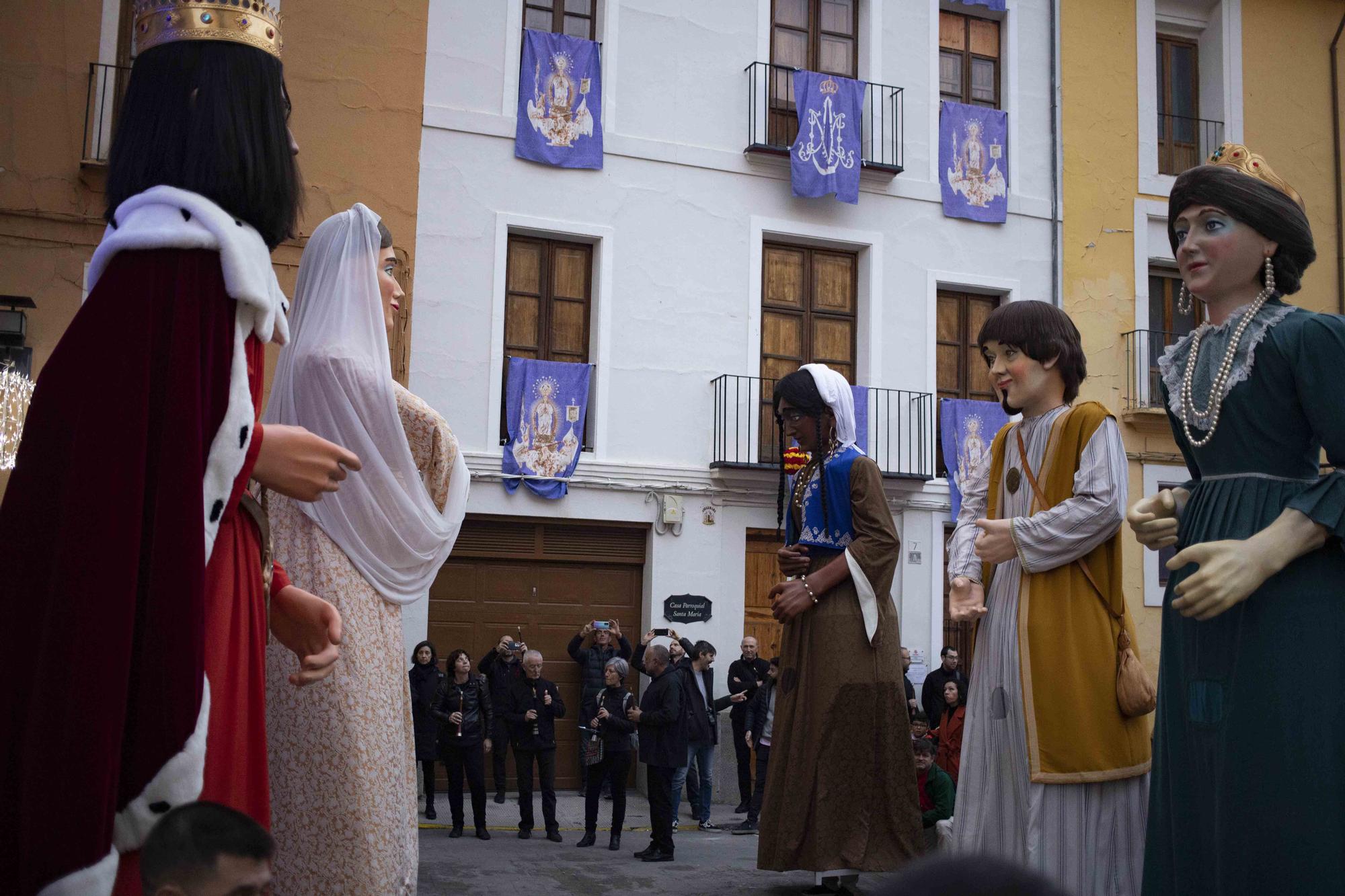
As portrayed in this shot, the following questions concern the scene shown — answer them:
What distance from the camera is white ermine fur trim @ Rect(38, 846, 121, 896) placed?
5.51 ft

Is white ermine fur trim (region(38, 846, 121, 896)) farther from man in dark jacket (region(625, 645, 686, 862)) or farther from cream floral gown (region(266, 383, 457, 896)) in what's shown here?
man in dark jacket (region(625, 645, 686, 862))

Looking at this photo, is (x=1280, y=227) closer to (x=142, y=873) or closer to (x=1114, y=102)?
(x=142, y=873)

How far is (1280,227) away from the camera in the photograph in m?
2.90

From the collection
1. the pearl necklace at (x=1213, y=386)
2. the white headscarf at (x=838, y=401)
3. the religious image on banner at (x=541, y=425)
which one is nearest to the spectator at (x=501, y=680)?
the religious image on banner at (x=541, y=425)

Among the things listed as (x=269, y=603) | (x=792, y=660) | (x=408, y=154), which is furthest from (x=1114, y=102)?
(x=269, y=603)

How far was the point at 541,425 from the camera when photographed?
13.1m

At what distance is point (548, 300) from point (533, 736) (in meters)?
5.19

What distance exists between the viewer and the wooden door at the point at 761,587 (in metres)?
14.1

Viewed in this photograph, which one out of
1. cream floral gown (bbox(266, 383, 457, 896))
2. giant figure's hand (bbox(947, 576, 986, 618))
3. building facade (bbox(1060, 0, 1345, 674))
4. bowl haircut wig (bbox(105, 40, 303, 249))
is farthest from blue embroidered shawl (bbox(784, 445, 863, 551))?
building facade (bbox(1060, 0, 1345, 674))

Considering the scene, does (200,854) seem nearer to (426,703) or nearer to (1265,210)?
(1265,210)

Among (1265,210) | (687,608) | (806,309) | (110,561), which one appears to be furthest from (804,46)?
(110,561)

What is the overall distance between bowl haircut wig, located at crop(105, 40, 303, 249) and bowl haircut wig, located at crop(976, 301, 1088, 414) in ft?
8.48

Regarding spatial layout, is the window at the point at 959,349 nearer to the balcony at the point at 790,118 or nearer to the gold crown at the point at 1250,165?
the balcony at the point at 790,118

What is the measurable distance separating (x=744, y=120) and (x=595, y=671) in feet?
21.3
